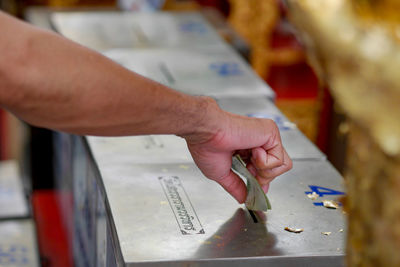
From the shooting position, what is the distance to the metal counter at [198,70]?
1.53 meters

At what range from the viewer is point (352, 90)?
410 mm

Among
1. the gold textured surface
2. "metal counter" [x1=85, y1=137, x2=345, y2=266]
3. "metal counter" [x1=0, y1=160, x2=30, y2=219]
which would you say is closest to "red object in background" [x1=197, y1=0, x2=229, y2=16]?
"metal counter" [x1=0, y1=160, x2=30, y2=219]

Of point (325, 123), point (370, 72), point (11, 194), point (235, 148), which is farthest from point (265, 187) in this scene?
point (325, 123)

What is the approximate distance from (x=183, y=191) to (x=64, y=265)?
0.95 m

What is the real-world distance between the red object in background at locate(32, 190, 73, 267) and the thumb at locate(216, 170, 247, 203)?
2.90 ft

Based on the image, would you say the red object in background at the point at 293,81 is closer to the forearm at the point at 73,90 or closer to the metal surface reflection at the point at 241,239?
the metal surface reflection at the point at 241,239

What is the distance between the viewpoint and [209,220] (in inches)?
36.4

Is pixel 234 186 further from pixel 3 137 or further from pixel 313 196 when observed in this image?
pixel 3 137

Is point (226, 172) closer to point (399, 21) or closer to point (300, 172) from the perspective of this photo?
point (300, 172)

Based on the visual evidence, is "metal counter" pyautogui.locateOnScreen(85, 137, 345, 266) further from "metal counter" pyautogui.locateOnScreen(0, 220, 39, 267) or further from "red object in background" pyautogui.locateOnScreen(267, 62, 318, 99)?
"red object in background" pyautogui.locateOnScreen(267, 62, 318, 99)

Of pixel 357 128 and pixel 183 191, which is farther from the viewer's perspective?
pixel 183 191

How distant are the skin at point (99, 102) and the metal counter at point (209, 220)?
0.08 m

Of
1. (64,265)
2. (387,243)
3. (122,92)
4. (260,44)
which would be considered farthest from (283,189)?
(260,44)

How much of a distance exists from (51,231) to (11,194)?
0.75 ft
